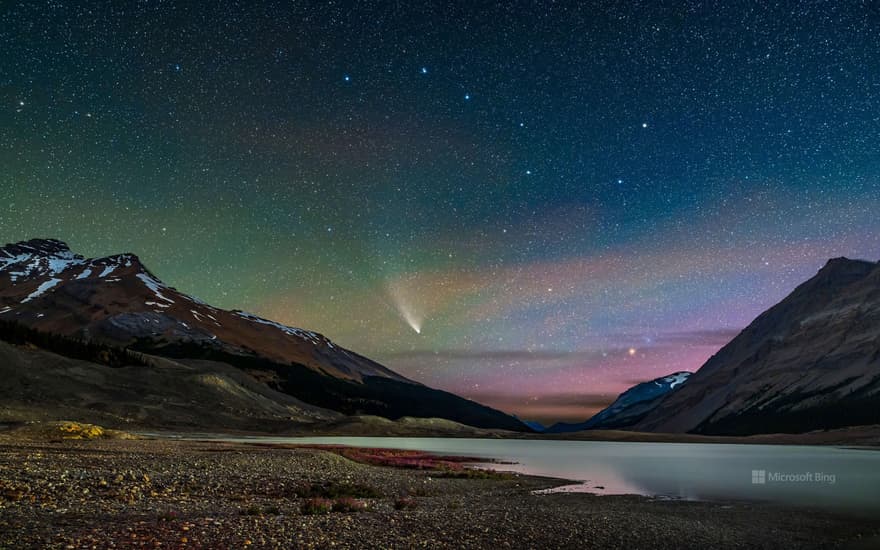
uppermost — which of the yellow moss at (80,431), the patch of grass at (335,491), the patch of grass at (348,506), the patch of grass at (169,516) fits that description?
the patch of grass at (169,516)

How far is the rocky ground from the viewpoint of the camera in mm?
20656

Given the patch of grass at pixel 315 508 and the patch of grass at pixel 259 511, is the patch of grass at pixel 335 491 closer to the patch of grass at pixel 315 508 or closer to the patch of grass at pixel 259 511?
the patch of grass at pixel 315 508

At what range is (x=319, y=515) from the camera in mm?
26812

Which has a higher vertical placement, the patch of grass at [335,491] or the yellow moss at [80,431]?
the patch of grass at [335,491]

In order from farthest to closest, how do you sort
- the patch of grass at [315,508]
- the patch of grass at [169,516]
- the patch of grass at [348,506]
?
the patch of grass at [348,506], the patch of grass at [315,508], the patch of grass at [169,516]

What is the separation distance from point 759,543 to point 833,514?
49.8 ft

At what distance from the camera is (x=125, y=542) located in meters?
18.3

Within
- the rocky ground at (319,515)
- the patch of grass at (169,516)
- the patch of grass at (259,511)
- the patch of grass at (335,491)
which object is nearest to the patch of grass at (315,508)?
the rocky ground at (319,515)

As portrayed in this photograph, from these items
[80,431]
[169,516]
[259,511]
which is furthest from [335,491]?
[80,431]

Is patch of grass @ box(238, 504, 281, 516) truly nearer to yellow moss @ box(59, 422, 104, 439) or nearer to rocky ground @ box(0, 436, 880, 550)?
rocky ground @ box(0, 436, 880, 550)

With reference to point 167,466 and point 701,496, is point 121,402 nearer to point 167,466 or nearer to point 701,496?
point 167,466

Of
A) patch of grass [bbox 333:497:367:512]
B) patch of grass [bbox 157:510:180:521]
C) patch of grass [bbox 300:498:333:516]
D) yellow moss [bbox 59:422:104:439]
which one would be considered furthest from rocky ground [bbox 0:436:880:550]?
yellow moss [bbox 59:422:104:439]

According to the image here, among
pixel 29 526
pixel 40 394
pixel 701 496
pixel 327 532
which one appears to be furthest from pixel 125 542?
pixel 40 394

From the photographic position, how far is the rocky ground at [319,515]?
20.7 m
